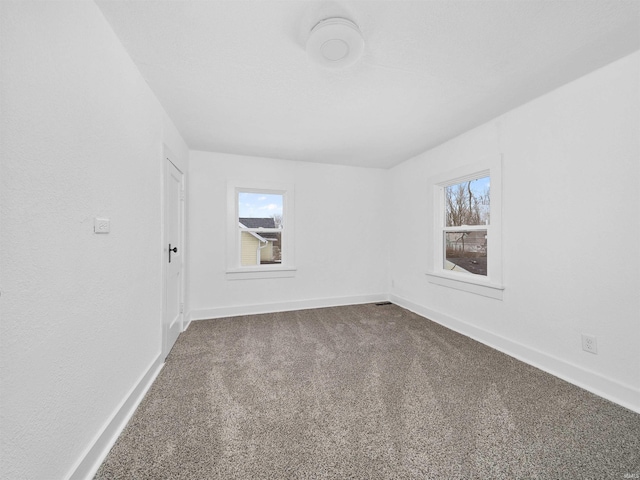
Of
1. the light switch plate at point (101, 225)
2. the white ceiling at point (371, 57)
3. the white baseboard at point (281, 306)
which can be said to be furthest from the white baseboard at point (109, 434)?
the white ceiling at point (371, 57)

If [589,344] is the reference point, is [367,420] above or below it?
below

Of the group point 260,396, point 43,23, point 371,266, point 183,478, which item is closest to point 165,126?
point 43,23

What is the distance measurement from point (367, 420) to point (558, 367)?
1.75 metres

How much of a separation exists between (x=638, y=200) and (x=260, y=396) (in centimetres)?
289

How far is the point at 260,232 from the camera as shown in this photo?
407cm

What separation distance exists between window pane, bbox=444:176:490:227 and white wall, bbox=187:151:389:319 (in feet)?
4.15

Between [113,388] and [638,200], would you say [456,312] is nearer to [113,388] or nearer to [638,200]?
[638,200]

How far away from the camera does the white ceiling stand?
141 cm

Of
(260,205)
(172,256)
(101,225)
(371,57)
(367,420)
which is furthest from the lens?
(260,205)

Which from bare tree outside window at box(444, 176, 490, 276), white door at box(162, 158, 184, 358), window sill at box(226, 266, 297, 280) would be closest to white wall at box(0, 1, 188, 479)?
white door at box(162, 158, 184, 358)

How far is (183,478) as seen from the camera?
126 cm

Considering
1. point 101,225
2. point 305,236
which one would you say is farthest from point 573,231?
point 101,225

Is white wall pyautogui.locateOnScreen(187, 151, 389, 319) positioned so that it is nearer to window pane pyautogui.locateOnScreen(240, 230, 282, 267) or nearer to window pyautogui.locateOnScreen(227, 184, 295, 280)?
window pyautogui.locateOnScreen(227, 184, 295, 280)

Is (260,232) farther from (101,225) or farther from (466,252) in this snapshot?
(466,252)
